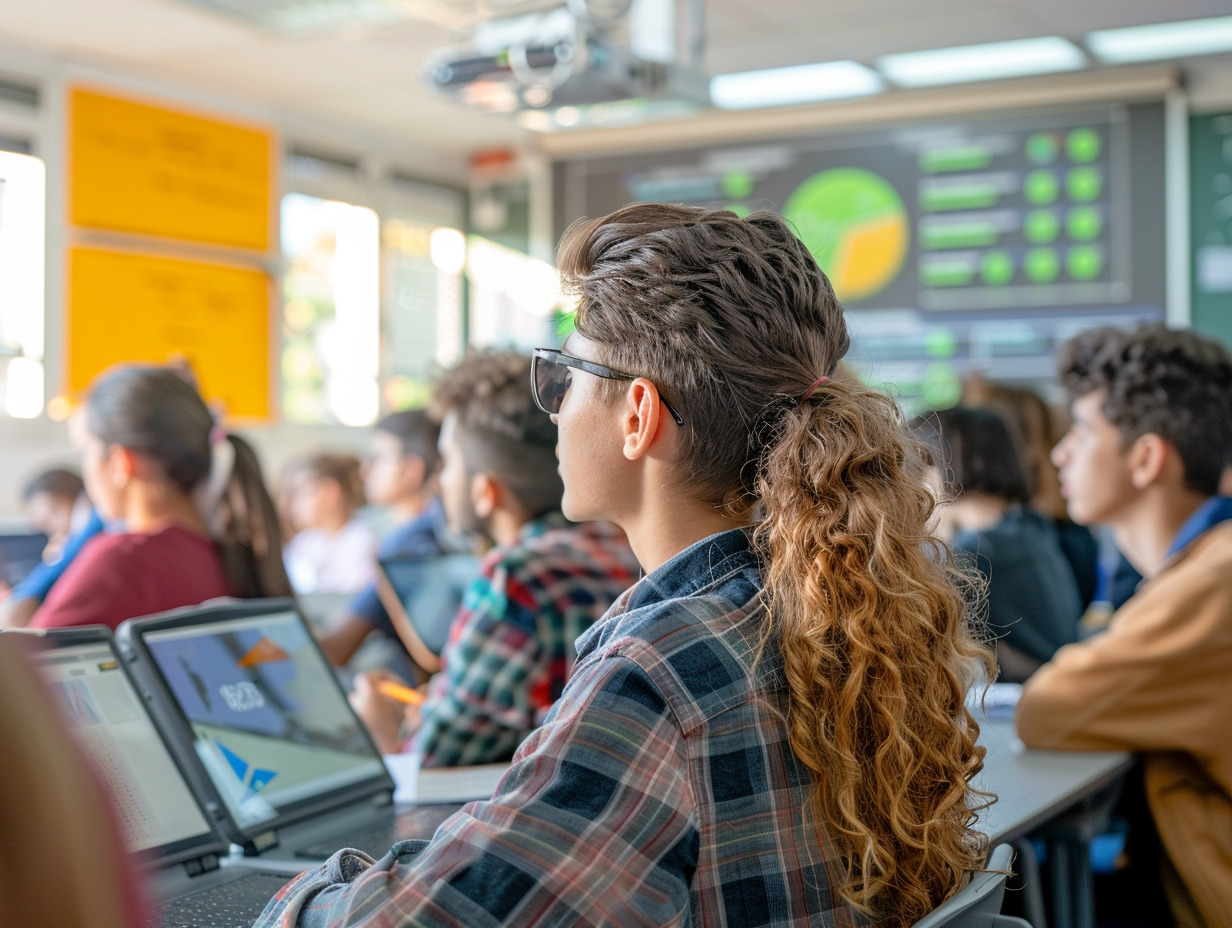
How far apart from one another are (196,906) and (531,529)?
2.92 feet

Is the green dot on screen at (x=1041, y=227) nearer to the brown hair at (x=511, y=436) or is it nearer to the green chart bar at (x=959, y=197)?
the green chart bar at (x=959, y=197)

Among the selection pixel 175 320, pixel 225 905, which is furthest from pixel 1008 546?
pixel 175 320

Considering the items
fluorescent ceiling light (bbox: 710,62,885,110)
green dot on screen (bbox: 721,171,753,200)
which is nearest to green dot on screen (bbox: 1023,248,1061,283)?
fluorescent ceiling light (bbox: 710,62,885,110)

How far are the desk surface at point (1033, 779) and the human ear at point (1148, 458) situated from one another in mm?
517

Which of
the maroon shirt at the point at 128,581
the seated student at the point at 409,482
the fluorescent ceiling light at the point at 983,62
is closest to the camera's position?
the maroon shirt at the point at 128,581

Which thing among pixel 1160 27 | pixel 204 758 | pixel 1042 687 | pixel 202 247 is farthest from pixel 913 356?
pixel 204 758

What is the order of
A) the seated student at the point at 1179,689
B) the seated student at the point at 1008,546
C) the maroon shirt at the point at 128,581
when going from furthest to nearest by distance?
the seated student at the point at 1008,546 → the maroon shirt at the point at 128,581 → the seated student at the point at 1179,689

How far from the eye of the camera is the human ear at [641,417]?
104cm

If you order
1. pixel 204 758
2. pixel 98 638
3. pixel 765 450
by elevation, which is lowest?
pixel 204 758

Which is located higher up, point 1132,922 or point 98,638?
point 98,638

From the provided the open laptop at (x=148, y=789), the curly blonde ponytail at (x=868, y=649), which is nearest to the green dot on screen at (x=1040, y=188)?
the curly blonde ponytail at (x=868, y=649)

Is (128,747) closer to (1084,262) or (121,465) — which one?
(121,465)

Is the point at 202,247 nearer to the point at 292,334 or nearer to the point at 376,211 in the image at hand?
the point at 292,334

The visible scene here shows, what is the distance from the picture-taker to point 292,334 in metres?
5.47
